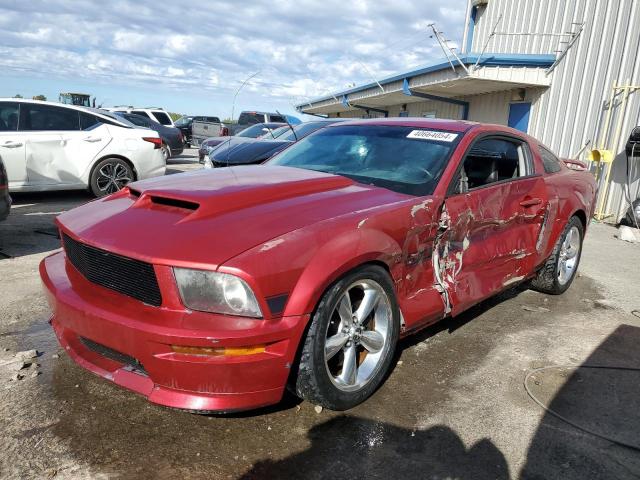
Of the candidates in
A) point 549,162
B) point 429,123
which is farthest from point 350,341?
point 549,162

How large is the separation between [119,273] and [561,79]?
37.1ft

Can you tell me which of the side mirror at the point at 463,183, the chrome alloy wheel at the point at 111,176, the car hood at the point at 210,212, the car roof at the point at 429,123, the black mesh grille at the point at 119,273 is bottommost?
the chrome alloy wheel at the point at 111,176

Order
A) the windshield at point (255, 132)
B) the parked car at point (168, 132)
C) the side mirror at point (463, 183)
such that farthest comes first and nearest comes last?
the parked car at point (168, 132)
the windshield at point (255, 132)
the side mirror at point (463, 183)

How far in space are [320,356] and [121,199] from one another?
1.53 m

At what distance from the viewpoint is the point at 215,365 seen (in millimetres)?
2236

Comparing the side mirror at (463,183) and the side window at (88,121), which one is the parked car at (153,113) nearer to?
the side window at (88,121)

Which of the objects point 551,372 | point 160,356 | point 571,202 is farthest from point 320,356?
point 571,202

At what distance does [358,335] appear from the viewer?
9.23ft

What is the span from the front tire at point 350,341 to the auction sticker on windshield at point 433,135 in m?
1.31

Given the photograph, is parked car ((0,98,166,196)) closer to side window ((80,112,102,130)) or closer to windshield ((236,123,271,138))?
side window ((80,112,102,130))

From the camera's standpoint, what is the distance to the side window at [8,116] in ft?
26.2

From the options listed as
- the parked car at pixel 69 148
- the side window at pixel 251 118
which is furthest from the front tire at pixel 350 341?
the side window at pixel 251 118

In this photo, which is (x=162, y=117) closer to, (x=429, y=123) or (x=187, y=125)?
(x=187, y=125)

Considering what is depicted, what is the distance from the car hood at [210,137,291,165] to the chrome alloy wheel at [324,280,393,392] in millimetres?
4879
